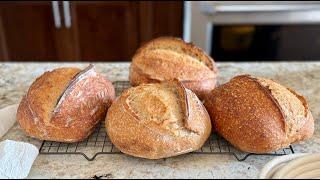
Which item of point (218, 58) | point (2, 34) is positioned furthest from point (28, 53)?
point (218, 58)

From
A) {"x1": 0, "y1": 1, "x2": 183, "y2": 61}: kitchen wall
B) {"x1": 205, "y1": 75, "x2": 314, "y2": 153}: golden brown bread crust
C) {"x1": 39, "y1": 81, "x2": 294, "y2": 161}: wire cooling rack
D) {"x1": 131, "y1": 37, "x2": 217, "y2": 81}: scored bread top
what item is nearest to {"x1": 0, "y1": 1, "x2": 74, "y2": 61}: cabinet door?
{"x1": 0, "y1": 1, "x2": 183, "y2": 61}: kitchen wall

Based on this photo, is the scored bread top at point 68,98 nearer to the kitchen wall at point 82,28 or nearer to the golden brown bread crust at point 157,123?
the golden brown bread crust at point 157,123

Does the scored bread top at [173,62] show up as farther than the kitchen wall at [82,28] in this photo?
No

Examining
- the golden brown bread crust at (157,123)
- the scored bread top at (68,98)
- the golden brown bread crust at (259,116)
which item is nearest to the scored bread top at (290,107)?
the golden brown bread crust at (259,116)

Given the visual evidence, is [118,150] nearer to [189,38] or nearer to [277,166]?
[277,166]

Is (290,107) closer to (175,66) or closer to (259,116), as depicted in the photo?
(259,116)

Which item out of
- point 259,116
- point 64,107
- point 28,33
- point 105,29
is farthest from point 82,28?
point 259,116
